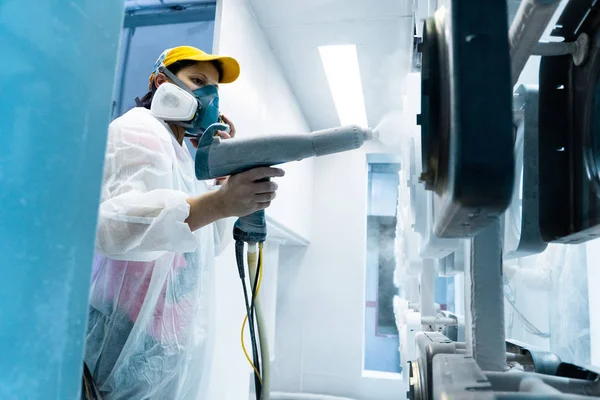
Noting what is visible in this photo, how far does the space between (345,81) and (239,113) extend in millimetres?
1385

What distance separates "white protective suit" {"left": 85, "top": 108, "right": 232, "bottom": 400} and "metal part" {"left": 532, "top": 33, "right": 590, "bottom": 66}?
0.72 m

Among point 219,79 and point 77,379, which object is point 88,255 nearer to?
point 77,379

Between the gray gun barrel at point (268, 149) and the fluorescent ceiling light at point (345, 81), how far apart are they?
6.32ft

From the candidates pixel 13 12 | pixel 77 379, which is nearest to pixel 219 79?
pixel 13 12

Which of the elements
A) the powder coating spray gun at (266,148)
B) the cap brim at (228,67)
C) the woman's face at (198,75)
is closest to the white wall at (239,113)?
the cap brim at (228,67)

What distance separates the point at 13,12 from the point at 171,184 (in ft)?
2.26

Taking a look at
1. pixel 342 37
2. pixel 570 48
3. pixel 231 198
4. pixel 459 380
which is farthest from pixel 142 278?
pixel 342 37

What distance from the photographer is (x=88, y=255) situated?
1.53ft

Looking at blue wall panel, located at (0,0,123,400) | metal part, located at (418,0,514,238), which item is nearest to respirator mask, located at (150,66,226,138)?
blue wall panel, located at (0,0,123,400)

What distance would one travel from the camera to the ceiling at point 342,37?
2.29 metres

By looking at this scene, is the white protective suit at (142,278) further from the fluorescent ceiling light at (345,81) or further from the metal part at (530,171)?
the fluorescent ceiling light at (345,81)

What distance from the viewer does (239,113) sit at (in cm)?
200

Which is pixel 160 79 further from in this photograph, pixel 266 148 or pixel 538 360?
pixel 538 360

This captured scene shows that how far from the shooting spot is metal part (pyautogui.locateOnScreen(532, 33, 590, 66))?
57 cm
